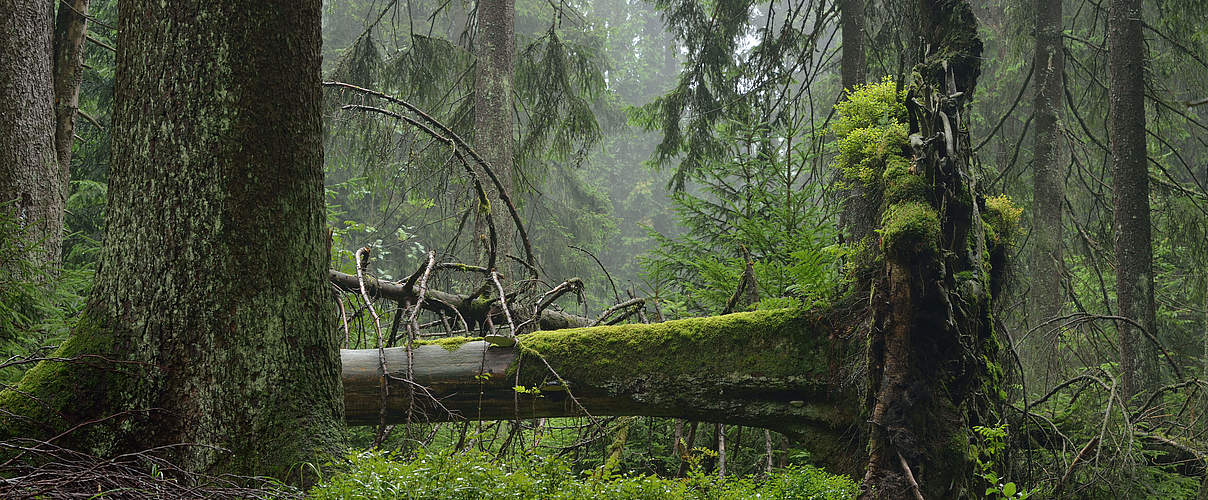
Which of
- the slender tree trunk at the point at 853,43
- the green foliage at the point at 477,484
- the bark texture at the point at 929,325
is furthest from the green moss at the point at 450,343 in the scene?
the slender tree trunk at the point at 853,43

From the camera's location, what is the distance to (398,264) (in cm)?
1884

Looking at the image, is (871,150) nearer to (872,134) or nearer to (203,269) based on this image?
(872,134)

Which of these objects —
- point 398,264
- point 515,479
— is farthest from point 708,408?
point 398,264

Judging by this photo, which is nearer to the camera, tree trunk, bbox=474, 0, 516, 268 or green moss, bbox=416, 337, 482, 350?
green moss, bbox=416, 337, 482, 350

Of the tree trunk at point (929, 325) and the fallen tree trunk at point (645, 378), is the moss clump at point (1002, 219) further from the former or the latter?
the fallen tree trunk at point (645, 378)

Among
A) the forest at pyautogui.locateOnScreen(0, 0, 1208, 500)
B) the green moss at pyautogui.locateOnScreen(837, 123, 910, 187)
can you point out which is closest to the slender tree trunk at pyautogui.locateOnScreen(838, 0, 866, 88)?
the forest at pyautogui.locateOnScreen(0, 0, 1208, 500)

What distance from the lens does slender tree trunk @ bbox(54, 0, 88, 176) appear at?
5.04m

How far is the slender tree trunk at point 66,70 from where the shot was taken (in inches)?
199

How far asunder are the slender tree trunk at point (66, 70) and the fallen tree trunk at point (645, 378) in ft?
9.68

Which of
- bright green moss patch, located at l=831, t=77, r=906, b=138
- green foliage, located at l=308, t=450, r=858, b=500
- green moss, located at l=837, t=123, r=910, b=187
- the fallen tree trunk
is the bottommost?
green foliage, located at l=308, t=450, r=858, b=500

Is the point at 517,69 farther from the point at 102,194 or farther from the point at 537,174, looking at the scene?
the point at 102,194

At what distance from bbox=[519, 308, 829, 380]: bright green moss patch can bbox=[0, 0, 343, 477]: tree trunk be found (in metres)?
1.45

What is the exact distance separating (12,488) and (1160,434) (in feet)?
19.4

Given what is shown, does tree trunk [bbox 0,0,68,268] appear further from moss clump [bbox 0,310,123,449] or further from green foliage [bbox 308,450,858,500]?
green foliage [bbox 308,450,858,500]
